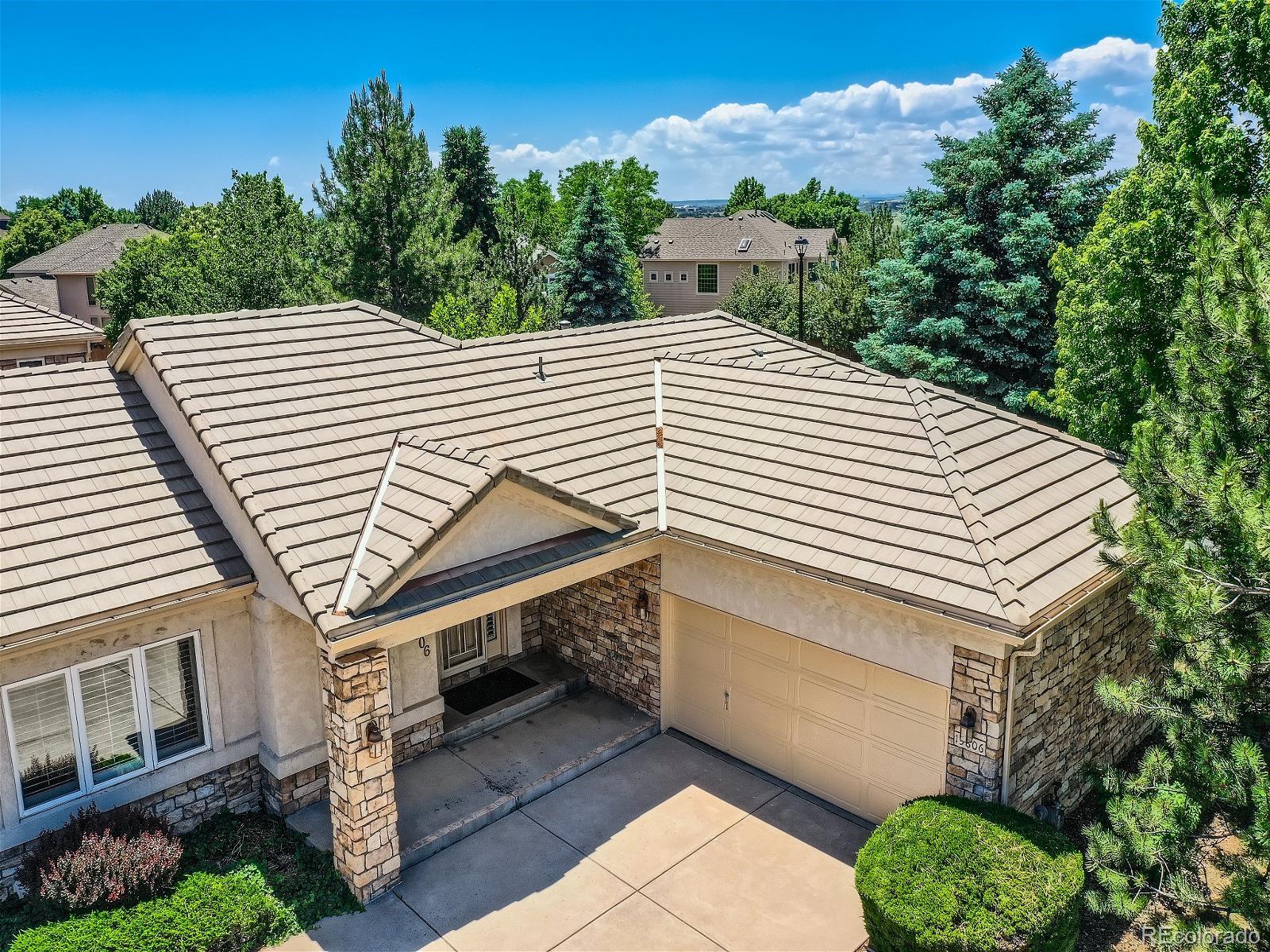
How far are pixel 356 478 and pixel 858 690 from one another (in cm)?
625

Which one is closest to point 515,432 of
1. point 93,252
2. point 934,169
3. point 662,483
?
point 662,483

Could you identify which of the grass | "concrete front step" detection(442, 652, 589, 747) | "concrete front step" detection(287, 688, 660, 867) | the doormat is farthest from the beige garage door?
the grass

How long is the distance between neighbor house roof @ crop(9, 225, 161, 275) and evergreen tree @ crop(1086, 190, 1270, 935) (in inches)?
2172

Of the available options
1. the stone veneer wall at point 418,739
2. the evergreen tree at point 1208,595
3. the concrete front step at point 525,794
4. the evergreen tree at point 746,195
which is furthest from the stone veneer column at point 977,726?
the evergreen tree at point 746,195

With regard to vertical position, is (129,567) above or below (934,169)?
below

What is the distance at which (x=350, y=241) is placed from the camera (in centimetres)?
2719

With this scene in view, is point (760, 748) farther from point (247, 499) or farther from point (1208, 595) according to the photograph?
point (247, 499)

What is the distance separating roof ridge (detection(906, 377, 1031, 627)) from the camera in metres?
8.14

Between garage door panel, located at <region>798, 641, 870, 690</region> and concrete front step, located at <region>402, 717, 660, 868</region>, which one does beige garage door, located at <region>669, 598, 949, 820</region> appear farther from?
concrete front step, located at <region>402, 717, 660, 868</region>

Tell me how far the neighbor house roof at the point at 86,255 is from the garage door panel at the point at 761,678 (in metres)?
50.9

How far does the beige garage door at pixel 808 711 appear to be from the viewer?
9.46 metres

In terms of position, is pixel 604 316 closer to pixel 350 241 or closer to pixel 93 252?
pixel 350 241

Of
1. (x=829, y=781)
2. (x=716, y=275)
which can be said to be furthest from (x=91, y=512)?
(x=716, y=275)

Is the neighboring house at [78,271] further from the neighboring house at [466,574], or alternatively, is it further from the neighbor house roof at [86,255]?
the neighboring house at [466,574]
